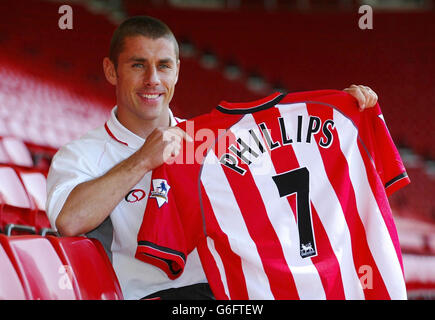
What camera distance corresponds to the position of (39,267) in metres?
1.15

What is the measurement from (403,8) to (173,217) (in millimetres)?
8179

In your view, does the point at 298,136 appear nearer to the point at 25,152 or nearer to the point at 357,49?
the point at 25,152

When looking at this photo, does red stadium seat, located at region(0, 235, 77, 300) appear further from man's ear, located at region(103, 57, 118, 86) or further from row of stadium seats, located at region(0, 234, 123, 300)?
man's ear, located at region(103, 57, 118, 86)

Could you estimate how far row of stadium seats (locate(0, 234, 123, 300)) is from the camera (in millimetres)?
1083

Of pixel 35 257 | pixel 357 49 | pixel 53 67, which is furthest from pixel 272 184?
pixel 357 49

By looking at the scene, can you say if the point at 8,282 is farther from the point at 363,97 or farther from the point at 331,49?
the point at 331,49

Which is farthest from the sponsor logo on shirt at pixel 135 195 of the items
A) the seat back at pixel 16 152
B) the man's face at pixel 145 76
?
the seat back at pixel 16 152

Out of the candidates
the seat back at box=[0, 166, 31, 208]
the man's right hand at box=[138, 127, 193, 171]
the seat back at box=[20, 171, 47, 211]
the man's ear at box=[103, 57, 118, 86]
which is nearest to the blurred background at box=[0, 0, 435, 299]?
the seat back at box=[20, 171, 47, 211]

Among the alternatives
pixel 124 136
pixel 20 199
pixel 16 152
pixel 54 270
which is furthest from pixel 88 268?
pixel 16 152

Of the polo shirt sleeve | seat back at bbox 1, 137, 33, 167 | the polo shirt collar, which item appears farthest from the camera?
seat back at bbox 1, 137, 33, 167

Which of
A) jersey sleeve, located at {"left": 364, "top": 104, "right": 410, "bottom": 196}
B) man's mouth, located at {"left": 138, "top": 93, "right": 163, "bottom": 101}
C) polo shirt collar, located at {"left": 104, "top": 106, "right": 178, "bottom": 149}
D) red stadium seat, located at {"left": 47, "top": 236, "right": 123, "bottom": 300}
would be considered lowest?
red stadium seat, located at {"left": 47, "top": 236, "right": 123, "bottom": 300}

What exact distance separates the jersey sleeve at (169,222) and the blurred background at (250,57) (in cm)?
415

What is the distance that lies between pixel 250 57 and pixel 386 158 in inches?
288

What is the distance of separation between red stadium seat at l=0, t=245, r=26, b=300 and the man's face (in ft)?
2.52
